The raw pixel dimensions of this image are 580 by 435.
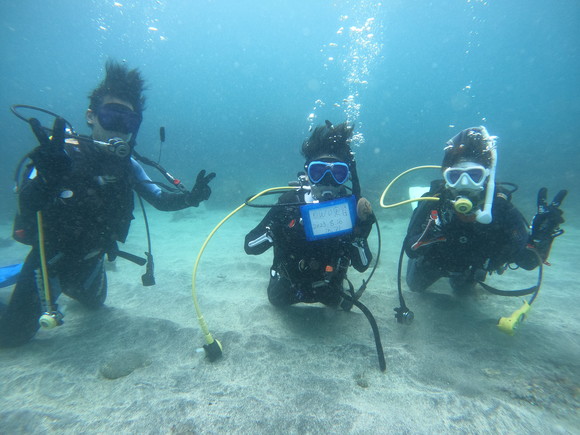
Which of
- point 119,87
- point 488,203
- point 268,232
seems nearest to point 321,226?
point 268,232

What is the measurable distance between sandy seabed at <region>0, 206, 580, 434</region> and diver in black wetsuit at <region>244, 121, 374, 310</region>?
33.4 inches

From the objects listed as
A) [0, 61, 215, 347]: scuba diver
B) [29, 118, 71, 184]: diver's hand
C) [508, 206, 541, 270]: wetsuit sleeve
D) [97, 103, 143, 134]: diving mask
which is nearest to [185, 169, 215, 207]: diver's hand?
[0, 61, 215, 347]: scuba diver

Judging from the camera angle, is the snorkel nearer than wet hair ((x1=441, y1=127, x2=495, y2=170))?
Yes

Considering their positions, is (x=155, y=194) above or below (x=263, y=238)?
above

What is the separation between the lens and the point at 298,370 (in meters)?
2.89

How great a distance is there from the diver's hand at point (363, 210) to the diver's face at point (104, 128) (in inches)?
145

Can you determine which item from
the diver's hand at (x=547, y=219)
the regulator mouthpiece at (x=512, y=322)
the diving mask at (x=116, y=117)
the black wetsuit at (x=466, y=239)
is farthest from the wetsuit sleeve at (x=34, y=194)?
the diver's hand at (x=547, y=219)

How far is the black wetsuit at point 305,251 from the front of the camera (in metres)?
3.44

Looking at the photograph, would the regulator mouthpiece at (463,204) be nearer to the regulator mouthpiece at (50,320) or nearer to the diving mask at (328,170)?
the diving mask at (328,170)

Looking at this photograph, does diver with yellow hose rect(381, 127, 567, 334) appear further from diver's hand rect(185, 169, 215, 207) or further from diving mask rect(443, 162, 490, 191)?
diver's hand rect(185, 169, 215, 207)

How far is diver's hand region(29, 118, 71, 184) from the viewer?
2.82 meters

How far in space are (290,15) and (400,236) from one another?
7873cm

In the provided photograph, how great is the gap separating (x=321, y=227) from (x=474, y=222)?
2.43 meters

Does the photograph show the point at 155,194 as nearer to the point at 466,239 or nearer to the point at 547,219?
the point at 466,239
